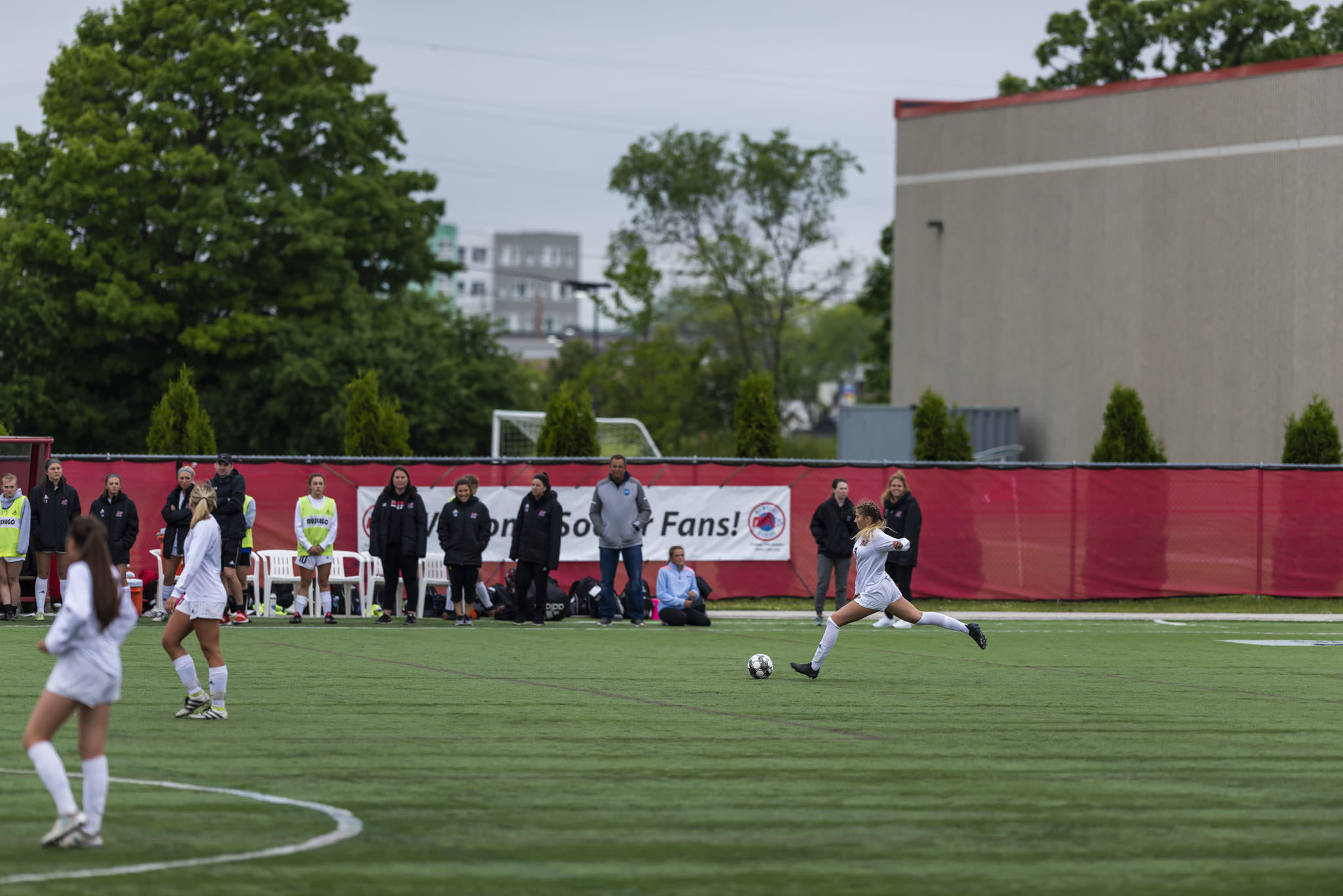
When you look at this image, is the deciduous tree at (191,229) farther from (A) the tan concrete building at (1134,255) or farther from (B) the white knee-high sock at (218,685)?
(B) the white knee-high sock at (218,685)

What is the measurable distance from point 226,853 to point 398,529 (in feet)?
46.9

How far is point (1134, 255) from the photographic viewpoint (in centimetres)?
3803

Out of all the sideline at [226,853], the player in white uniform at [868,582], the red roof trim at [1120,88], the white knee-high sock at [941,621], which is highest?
the red roof trim at [1120,88]

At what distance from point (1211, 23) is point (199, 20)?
1227 inches

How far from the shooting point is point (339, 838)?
783 cm

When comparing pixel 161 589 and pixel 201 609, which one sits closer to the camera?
pixel 201 609

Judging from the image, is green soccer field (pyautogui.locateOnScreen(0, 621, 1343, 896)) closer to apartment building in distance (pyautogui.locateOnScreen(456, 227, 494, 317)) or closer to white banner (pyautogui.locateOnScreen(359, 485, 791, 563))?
white banner (pyautogui.locateOnScreen(359, 485, 791, 563))

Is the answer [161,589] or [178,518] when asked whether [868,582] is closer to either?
[178,518]

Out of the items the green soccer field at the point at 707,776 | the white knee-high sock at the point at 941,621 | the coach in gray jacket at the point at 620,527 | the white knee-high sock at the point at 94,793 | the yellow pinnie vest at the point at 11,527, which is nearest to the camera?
the green soccer field at the point at 707,776

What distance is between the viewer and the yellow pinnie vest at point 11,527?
66.7 feet

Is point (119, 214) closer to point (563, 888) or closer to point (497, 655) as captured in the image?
point (497, 655)

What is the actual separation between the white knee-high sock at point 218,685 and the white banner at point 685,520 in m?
11.9

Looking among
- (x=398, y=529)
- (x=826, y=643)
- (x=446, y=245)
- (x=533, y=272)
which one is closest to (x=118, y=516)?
(x=398, y=529)

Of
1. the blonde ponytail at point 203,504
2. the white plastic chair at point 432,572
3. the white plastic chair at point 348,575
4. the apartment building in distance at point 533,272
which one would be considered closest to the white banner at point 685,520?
the white plastic chair at point 432,572
